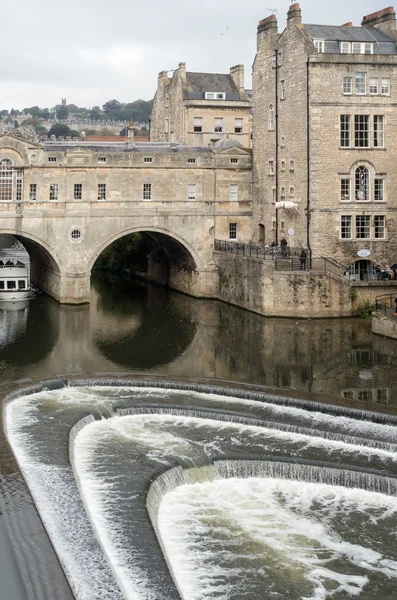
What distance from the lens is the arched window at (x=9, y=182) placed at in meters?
47.0

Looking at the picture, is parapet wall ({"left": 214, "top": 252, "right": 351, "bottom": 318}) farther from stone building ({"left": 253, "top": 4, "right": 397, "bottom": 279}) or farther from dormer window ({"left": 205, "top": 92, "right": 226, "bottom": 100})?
dormer window ({"left": 205, "top": 92, "right": 226, "bottom": 100})

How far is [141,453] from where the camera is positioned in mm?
22531

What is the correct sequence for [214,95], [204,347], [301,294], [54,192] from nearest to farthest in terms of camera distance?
[204,347] < [301,294] < [54,192] < [214,95]

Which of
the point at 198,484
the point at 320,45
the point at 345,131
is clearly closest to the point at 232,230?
the point at 345,131

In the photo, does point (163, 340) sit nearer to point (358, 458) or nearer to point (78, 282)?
point (78, 282)

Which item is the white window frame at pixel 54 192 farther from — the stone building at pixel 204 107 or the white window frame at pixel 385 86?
the white window frame at pixel 385 86

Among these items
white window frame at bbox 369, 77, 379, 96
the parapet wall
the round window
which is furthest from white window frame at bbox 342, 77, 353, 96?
the round window

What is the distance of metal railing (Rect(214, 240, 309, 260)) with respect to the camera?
45278 millimetres

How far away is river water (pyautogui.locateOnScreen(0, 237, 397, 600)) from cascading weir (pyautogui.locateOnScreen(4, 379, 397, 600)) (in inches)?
1.7

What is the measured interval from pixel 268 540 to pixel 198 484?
3.46 m

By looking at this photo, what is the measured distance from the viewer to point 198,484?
69.2 ft

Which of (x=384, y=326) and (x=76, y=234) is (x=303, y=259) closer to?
(x=384, y=326)

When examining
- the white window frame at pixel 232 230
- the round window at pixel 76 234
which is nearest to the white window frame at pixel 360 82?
the white window frame at pixel 232 230

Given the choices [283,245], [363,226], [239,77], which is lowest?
[283,245]
